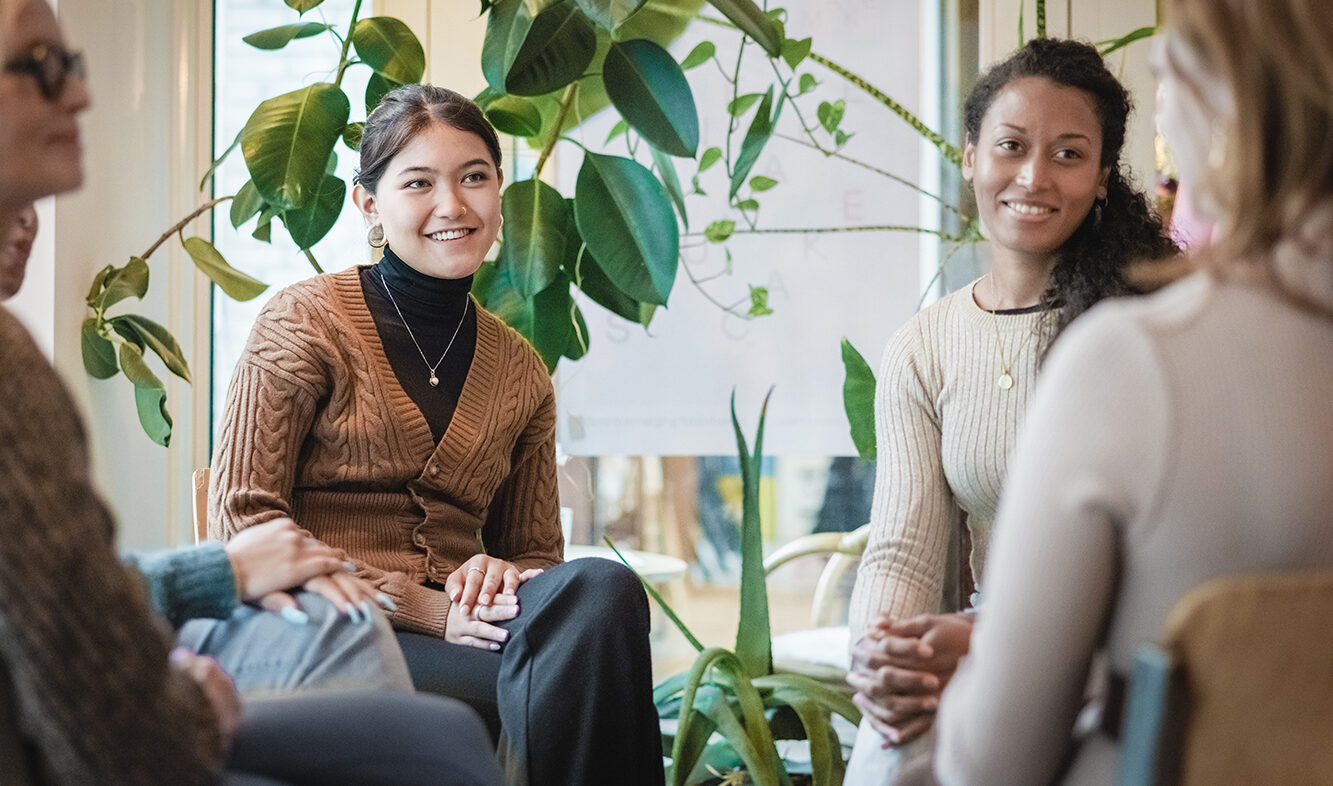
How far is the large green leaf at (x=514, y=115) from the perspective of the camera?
7.68 ft

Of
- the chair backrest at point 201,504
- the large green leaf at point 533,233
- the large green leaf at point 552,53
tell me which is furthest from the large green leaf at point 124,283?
the large green leaf at point 552,53

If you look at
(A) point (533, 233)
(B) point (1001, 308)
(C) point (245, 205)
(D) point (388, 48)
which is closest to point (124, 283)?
(C) point (245, 205)

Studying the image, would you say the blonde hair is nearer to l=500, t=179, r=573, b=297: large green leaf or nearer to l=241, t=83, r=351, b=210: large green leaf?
l=500, t=179, r=573, b=297: large green leaf

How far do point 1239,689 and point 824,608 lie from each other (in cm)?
225

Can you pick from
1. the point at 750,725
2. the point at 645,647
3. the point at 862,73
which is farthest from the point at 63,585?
the point at 862,73

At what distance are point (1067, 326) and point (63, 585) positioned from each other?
50.7 inches

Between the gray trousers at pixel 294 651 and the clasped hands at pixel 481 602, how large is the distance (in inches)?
12.9

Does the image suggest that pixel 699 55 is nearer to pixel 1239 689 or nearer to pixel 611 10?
pixel 611 10

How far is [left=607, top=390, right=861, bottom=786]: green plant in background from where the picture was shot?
2.04 m

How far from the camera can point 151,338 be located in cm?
223

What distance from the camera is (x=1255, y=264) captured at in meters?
0.73

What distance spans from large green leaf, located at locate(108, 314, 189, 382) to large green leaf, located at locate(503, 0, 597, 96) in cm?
80

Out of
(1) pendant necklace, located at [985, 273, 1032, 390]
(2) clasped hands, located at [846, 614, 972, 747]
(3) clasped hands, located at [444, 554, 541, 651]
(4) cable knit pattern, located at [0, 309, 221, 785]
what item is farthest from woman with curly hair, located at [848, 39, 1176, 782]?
(4) cable knit pattern, located at [0, 309, 221, 785]

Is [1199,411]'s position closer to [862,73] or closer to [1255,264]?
[1255,264]
